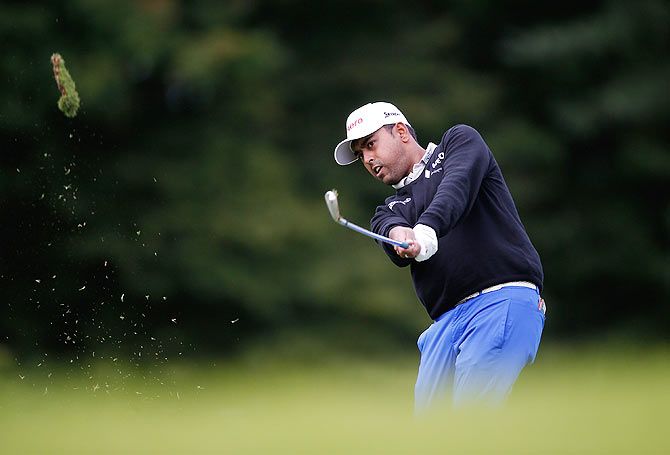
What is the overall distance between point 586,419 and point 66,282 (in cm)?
1278

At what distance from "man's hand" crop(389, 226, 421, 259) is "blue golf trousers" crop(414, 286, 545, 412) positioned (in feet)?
2.03

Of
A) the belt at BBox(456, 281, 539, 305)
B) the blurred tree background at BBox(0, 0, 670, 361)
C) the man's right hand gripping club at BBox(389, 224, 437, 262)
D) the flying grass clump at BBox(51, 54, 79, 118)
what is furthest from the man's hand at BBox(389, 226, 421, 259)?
the blurred tree background at BBox(0, 0, 670, 361)

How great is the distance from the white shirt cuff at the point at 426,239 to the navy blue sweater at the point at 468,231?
0.35m

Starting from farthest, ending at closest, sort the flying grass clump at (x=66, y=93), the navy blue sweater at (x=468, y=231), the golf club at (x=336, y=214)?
the flying grass clump at (x=66, y=93), the navy blue sweater at (x=468, y=231), the golf club at (x=336, y=214)

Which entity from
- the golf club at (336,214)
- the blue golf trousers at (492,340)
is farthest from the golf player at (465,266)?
the golf club at (336,214)

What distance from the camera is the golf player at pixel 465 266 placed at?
6395mm

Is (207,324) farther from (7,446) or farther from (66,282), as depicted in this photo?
(7,446)

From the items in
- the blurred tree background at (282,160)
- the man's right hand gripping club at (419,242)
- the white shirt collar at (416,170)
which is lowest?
the man's right hand gripping club at (419,242)

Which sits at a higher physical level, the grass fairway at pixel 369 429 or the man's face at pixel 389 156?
the man's face at pixel 389 156

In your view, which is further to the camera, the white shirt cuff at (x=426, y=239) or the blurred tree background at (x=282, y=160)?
the blurred tree background at (x=282, y=160)

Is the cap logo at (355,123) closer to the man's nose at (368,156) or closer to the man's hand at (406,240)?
the man's nose at (368,156)

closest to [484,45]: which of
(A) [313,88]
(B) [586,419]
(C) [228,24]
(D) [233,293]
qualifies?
(A) [313,88]

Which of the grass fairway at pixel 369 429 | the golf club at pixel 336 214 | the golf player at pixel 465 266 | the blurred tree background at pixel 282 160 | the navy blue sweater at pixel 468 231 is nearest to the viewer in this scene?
the grass fairway at pixel 369 429

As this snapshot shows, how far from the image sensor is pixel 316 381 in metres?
18.5
